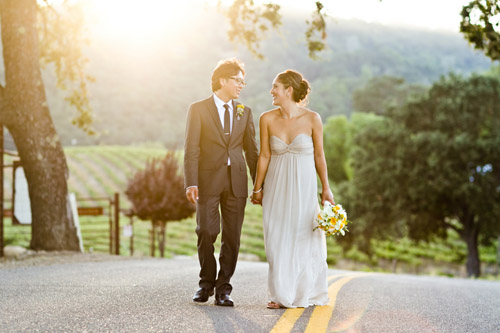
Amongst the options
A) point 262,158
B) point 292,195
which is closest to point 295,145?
point 262,158

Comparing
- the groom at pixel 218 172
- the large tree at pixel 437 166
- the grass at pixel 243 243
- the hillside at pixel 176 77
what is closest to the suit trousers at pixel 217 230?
the groom at pixel 218 172

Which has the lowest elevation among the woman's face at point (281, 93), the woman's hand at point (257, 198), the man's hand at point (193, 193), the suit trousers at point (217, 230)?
the suit trousers at point (217, 230)

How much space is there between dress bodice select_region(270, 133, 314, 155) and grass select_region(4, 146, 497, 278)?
2515 cm

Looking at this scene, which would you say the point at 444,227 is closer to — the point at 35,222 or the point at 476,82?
the point at 476,82

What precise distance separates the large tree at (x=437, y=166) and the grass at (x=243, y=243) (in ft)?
8.13

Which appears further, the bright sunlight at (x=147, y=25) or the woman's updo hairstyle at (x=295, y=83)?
the bright sunlight at (x=147, y=25)

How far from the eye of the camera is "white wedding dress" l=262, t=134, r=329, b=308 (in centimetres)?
637

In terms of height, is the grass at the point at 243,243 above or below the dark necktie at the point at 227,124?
below

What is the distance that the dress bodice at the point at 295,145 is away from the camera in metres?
6.61

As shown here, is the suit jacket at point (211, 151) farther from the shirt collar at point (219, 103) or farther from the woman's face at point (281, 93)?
the woman's face at point (281, 93)

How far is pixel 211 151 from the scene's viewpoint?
6.55 m

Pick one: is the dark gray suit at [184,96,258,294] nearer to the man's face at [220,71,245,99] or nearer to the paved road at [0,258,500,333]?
the man's face at [220,71,245,99]

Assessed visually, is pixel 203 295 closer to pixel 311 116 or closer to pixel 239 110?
pixel 239 110

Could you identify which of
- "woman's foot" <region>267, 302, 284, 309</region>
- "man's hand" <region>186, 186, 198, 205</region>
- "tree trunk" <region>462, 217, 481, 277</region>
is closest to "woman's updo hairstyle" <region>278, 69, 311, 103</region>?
"man's hand" <region>186, 186, 198, 205</region>
